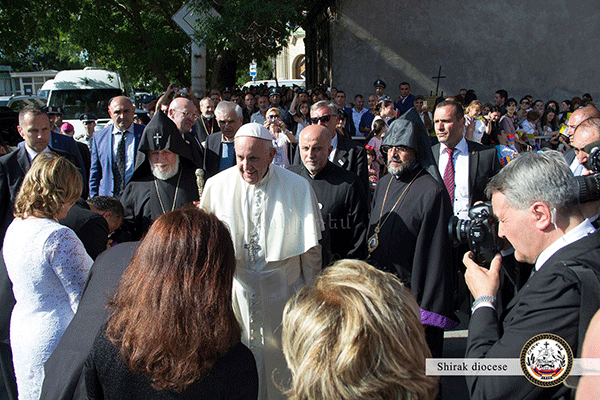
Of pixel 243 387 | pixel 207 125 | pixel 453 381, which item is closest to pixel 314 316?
pixel 243 387

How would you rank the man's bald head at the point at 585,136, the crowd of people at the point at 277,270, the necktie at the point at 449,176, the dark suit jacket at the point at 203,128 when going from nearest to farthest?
the crowd of people at the point at 277,270, the man's bald head at the point at 585,136, the necktie at the point at 449,176, the dark suit jacket at the point at 203,128

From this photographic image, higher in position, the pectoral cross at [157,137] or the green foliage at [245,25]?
the green foliage at [245,25]

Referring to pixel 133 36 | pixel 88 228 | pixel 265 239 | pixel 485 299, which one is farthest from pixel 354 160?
pixel 133 36

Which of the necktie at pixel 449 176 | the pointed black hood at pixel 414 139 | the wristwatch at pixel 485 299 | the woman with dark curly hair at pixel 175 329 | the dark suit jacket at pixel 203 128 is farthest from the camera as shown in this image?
the dark suit jacket at pixel 203 128

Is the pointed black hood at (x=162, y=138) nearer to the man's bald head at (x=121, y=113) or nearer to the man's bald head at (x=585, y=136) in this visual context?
the man's bald head at (x=121, y=113)

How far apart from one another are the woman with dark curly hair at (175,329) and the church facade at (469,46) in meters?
16.8

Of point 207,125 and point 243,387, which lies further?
point 207,125

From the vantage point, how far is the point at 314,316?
60.5 inches

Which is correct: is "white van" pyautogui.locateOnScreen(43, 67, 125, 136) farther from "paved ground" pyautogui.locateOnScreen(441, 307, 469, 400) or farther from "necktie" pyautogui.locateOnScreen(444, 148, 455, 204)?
"paved ground" pyautogui.locateOnScreen(441, 307, 469, 400)

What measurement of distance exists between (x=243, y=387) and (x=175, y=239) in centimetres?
56

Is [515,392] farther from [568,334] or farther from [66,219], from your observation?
[66,219]

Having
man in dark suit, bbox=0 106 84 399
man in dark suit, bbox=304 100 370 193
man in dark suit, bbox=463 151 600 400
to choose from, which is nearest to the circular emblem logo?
man in dark suit, bbox=463 151 600 400

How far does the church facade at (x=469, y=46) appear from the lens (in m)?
17.7

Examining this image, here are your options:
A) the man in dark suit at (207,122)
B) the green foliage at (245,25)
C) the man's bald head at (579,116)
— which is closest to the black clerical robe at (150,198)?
the man in dark suit at (207,122)
